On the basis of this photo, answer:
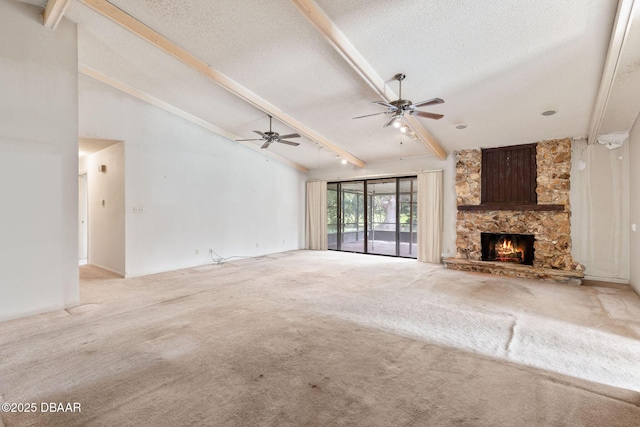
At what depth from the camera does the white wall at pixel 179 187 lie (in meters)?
5.64

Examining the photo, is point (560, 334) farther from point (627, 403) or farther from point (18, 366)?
point (18, 366)

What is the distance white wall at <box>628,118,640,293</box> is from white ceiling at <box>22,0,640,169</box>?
43 centimetres

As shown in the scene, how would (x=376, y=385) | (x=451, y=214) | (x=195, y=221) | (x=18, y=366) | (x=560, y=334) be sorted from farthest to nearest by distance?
(x=451, y=214), (x=195, y=221), (x=560, y=334), (x=18, y=366), (x=376, y=385)

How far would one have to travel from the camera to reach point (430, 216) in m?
7.62

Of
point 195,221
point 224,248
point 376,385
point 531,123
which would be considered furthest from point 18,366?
point 531,123

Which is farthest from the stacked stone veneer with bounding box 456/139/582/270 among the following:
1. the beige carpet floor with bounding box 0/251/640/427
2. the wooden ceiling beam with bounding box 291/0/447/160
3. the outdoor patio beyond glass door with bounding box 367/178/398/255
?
the outdoor patio beyond glass door with bounding box 367/178/398/255

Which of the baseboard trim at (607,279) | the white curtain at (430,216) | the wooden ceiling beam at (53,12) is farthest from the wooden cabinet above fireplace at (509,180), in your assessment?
the wooden ceiling beam at (53,12)

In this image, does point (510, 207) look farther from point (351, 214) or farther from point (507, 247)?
point (351, 214)

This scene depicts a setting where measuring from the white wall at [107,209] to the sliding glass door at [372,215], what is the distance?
6.03 meters

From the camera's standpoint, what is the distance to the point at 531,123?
5.49 metres

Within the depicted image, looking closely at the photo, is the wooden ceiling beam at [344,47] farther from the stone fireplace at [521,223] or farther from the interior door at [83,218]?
the interior door at [83,218]

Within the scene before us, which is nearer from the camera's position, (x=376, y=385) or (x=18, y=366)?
(x=376, y=385)

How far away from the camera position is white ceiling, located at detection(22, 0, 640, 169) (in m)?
3.23

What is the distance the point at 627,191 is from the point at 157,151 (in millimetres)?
9234
